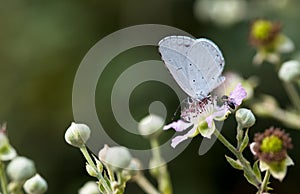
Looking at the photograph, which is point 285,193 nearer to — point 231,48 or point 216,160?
point 216,160

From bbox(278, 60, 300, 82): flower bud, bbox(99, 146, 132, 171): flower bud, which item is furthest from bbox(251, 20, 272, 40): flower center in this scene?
bbox(99, 146, 132, 171): flower bud

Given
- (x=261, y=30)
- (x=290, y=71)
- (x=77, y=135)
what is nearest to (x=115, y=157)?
(x=77, y=135)

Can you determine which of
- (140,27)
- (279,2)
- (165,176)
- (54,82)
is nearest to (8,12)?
(54,82)

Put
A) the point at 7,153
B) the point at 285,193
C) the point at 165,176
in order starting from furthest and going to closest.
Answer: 1. the point at 285,193
2. the point at 165,176
3. the point at 7,153

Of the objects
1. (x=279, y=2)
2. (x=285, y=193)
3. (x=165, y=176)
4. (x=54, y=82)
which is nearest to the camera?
(x=165, y=176)

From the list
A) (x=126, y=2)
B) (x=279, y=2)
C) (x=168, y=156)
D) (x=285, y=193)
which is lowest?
(x=285, y=193)

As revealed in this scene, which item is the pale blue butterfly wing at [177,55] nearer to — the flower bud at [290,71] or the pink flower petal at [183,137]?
the pink flower petal at [183,137]

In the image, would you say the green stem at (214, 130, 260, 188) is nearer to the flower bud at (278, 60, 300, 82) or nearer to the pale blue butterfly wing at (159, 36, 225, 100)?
the pale blue butterfly wing at (159, 36, 225, 100)
